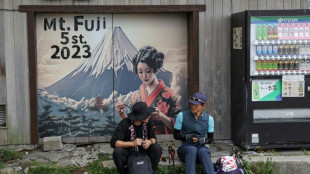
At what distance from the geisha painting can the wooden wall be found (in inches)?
13.0

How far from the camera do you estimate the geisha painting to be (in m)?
9.77

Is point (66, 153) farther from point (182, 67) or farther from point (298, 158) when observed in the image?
point (298, 158)

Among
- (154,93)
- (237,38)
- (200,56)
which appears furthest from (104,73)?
(237,38)

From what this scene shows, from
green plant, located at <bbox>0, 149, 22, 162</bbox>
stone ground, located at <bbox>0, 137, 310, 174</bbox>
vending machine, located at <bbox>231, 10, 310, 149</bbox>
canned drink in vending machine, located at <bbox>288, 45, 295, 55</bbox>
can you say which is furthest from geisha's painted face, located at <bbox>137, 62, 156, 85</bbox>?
green plant, located at <bbox>0, 149, 22, 162</bbox>

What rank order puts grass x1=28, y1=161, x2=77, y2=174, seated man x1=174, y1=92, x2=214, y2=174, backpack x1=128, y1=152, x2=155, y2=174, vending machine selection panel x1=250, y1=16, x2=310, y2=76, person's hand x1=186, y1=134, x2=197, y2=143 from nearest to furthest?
1. backpack x1=128, y1=152, x2=155, y2=174
2. seated man x1=174, y1=92, x2=214, y2=174
3. person's hand x1=186, y1=134, x2=197, y2=143
4. grass x1=28, y1=161, x2=77, y2=174
5. vending machine selection panel x1=250, y1=16, x2=310, y2=76

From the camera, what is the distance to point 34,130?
9602mm

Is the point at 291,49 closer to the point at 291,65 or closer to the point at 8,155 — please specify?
the point at 291,65

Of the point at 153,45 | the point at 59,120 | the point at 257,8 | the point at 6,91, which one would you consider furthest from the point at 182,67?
the point at 6,91

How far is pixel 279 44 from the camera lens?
369 inches

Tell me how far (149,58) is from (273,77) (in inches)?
91.1

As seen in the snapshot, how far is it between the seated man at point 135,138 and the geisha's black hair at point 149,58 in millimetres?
2032

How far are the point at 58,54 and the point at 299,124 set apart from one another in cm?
456

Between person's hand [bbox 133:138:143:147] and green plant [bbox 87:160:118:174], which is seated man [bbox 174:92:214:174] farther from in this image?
green plant [bbox 87:160:118:174]

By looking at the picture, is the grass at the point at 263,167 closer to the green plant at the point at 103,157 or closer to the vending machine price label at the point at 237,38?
the vending machine price label at the point at 237,38
